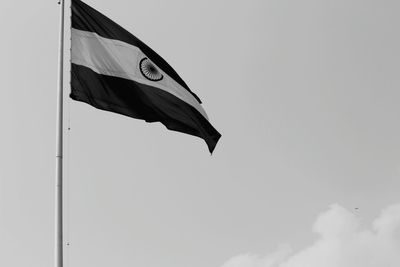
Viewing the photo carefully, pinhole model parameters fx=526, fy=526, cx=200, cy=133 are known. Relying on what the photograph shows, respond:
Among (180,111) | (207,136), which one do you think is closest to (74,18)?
(180,111)

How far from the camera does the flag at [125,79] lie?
506 inches

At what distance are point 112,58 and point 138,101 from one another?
4.31 ft

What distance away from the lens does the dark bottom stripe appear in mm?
12617

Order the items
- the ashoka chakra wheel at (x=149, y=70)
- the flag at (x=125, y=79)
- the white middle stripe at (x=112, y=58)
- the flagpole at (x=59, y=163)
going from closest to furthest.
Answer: the flagpole at (x=59, y=163) < the flag at (x=125, y=79) < the white middle stripe at (x=112, y=58) < the ashoka chakra wheel at (x=149, y=70)

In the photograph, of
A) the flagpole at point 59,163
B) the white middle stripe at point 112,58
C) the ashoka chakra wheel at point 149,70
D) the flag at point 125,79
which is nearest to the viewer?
the flagpole at point 59,163

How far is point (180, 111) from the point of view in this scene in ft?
46.9

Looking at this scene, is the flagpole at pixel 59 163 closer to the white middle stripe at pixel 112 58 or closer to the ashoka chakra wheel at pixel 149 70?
the white middle stripe at pixel 112 58

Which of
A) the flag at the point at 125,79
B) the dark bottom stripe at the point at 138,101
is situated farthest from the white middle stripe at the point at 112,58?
the dark bottom stripe at the point at 138,101

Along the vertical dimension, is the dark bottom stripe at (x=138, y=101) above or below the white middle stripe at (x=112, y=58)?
below

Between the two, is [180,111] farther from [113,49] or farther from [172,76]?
[113,49]

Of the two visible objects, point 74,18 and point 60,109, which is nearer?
point 60,109

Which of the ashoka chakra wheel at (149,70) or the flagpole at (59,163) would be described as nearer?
the flagpole at (59,163)

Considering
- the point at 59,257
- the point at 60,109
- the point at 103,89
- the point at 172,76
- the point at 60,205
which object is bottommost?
the point at 59,257

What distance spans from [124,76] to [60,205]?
4.16m
